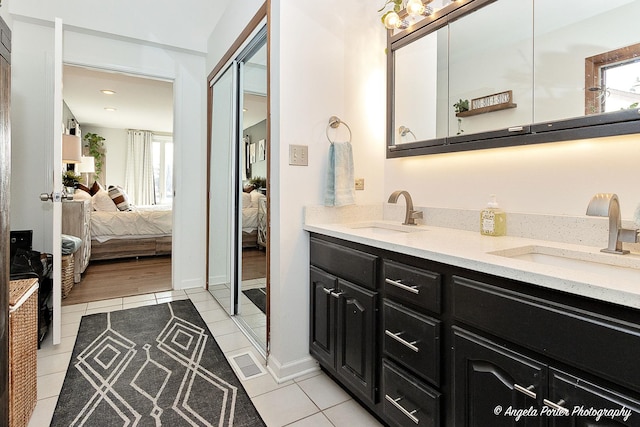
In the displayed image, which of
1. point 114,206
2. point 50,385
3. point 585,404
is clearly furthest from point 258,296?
point 114,206

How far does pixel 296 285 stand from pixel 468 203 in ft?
3.33

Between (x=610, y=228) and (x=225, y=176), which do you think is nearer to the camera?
(x=610, y=228)

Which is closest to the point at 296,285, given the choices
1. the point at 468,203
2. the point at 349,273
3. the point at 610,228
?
the point at 349,273

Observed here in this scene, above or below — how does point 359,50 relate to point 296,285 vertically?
above

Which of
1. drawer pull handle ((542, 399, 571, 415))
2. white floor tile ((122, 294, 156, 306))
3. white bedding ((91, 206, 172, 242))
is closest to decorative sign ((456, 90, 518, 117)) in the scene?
drawer pull handle ((542, 399, 571, 415))

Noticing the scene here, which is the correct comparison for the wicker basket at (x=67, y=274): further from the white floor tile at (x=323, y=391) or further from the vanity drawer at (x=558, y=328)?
the vanity drawer at (x=558, y=328)

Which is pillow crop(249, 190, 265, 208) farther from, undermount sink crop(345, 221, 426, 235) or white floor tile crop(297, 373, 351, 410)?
white floor tile crop(297, 373, 351, 410)

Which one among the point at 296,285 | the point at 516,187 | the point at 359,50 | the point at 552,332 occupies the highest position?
the point at 359,50

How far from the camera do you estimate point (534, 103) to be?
1407mm

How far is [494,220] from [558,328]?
2.46 feet

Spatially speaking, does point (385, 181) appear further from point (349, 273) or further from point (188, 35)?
point (188, 35)

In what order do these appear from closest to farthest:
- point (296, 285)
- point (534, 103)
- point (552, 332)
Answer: point (552, 332) → point (534, 103) → point (296, 285)

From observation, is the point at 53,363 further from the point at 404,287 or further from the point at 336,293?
the point at 404,287

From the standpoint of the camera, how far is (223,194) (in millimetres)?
3062
